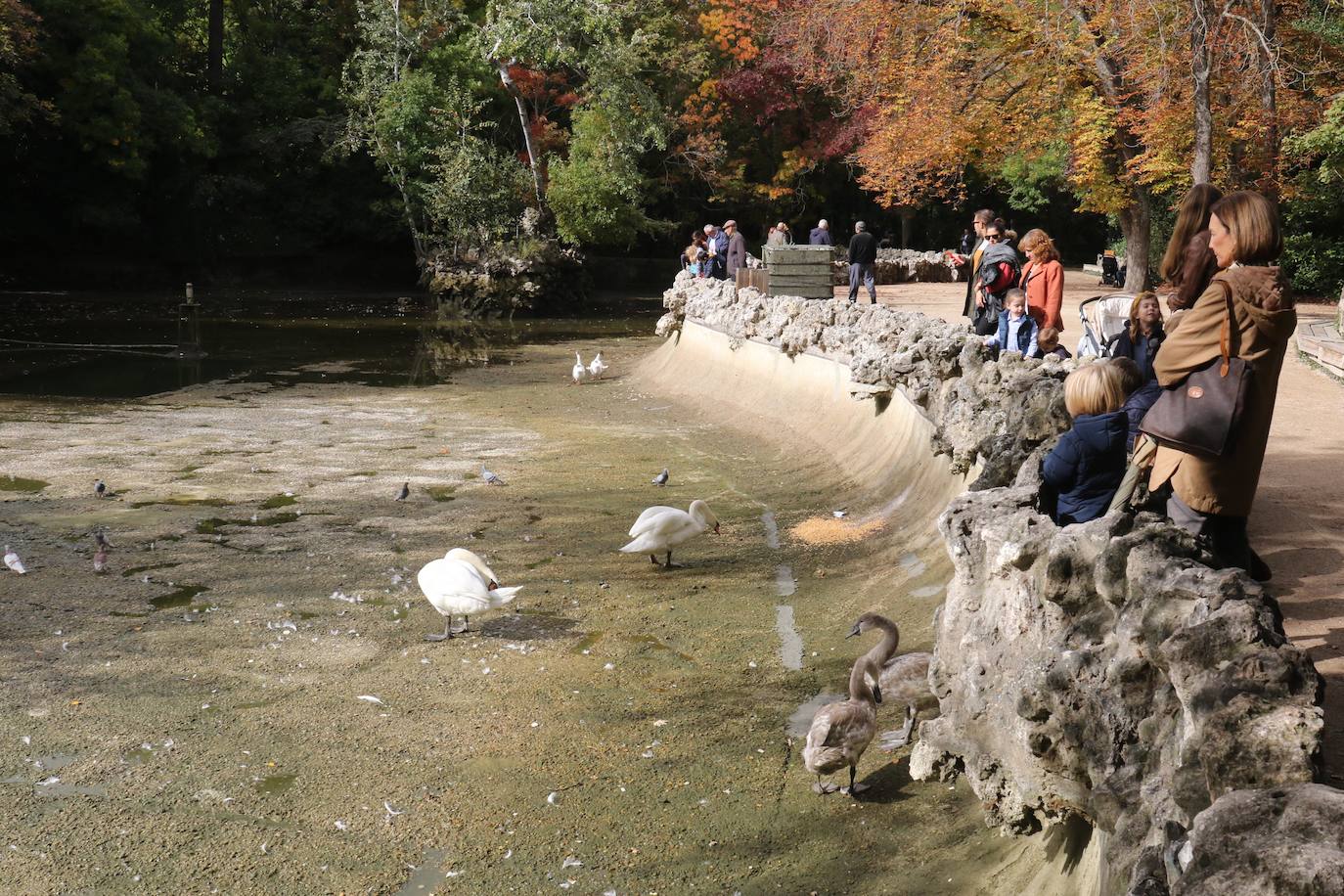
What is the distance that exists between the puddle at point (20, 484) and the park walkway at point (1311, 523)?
32.4ft

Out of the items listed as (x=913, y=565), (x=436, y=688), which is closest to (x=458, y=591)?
(x=436, y=688)

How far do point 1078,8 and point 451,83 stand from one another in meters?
19.2

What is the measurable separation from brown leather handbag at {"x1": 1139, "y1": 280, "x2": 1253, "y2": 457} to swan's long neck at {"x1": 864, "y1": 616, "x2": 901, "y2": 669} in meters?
2.02

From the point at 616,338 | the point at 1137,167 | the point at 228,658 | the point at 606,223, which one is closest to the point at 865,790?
the point at 228,658

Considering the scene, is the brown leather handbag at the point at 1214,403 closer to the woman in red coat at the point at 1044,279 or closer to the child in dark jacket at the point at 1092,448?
the child in dark jacket at the point at 1092,448

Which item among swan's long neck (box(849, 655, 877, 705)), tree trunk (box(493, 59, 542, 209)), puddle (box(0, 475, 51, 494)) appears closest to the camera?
swan's long neck (box(849, 655, 877, 705))

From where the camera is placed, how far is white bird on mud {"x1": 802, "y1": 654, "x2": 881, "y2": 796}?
559 centimetres

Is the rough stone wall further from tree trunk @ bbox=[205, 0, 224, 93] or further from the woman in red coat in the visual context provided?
tree trunk @ bbox=[205, 0, 224, 93]

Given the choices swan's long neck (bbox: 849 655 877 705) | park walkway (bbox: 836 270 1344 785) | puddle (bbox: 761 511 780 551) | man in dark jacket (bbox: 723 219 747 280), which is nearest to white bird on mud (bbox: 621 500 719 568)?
puddle (bbox: 761 511 780 551)

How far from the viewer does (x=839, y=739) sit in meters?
5.59

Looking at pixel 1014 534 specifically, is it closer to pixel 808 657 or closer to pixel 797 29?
pixel 808 657

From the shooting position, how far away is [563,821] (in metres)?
5.57

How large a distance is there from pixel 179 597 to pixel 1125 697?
650 cm

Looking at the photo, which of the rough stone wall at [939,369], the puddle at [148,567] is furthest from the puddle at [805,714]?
the puddle at [148,567]
